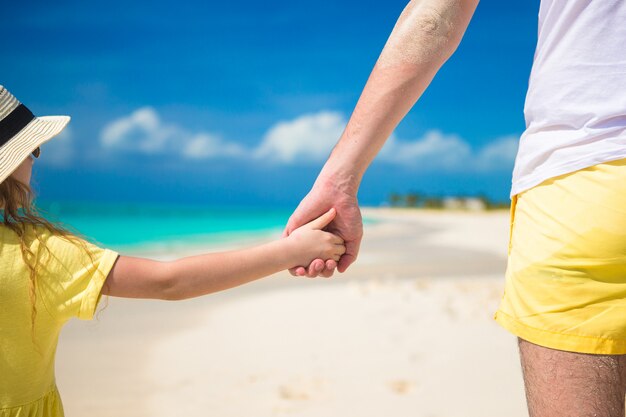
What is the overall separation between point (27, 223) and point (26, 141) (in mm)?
240

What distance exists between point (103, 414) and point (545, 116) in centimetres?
319

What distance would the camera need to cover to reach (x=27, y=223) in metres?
1.63

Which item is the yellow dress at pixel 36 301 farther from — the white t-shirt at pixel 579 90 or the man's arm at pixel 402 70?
the white t-shirt at pixel 579 90

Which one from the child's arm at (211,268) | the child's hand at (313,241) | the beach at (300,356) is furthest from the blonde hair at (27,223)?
the beach at (300,356)

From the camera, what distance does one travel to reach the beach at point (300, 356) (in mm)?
A: 3602

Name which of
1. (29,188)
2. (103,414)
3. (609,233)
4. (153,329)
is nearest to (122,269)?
(29,188)

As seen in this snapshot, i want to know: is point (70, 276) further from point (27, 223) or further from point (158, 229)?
point (158, 229)

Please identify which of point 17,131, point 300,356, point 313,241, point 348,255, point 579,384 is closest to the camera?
point 579,384

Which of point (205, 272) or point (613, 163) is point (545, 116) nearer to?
point (613, 163)

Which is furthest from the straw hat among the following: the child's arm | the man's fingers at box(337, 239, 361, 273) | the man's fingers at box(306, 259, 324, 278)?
the man's fingers at box(337, 239, 361, 273)

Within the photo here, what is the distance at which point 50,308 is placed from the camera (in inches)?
62.4

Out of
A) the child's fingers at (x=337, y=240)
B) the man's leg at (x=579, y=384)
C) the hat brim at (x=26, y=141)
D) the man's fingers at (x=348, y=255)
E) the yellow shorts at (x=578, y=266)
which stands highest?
the hat brim at (x=26, y=141)

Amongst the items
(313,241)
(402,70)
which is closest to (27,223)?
(313,241)

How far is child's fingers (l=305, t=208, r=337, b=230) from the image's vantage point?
2137mm
